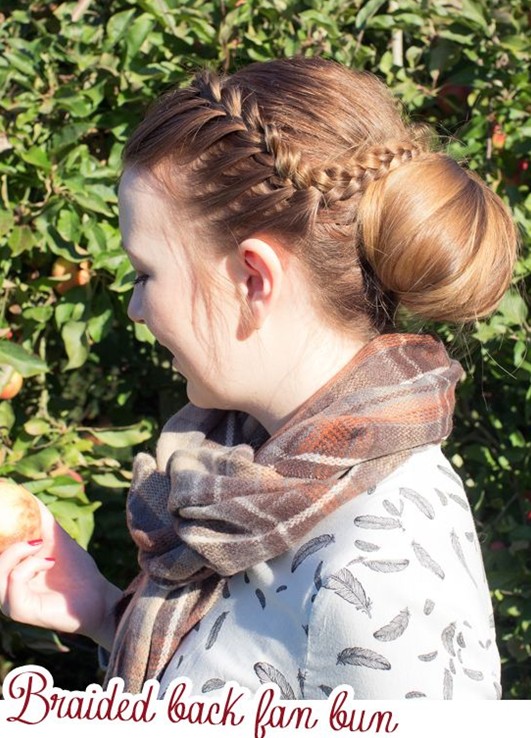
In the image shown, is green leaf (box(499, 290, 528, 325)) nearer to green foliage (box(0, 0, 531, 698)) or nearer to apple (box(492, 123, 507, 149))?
green foliage (box(0, 0, 531, 698))

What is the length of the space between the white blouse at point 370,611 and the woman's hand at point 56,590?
230mm

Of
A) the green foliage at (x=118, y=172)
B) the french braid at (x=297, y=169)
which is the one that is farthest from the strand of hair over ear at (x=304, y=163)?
the green foliage at (x=118, y=172)

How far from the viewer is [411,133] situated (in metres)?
1.12

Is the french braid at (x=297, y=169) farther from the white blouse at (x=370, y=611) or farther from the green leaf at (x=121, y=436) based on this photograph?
the green leaf at (x=121, y=436)

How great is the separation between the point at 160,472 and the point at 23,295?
0.80m

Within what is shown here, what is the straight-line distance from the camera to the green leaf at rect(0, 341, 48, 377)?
5.62 feet

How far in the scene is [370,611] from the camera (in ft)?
2.88

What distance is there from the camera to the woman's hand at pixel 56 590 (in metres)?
1.20

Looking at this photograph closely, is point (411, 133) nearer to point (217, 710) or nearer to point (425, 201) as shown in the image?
point (425, 201)

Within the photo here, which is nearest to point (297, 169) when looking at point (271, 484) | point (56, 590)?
point (271, 484)

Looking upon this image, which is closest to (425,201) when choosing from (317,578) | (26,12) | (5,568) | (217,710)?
(317,578)

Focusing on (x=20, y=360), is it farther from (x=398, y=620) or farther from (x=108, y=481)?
(x=398, y=620)

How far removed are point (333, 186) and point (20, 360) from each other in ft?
2.83

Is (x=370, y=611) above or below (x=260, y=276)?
below
